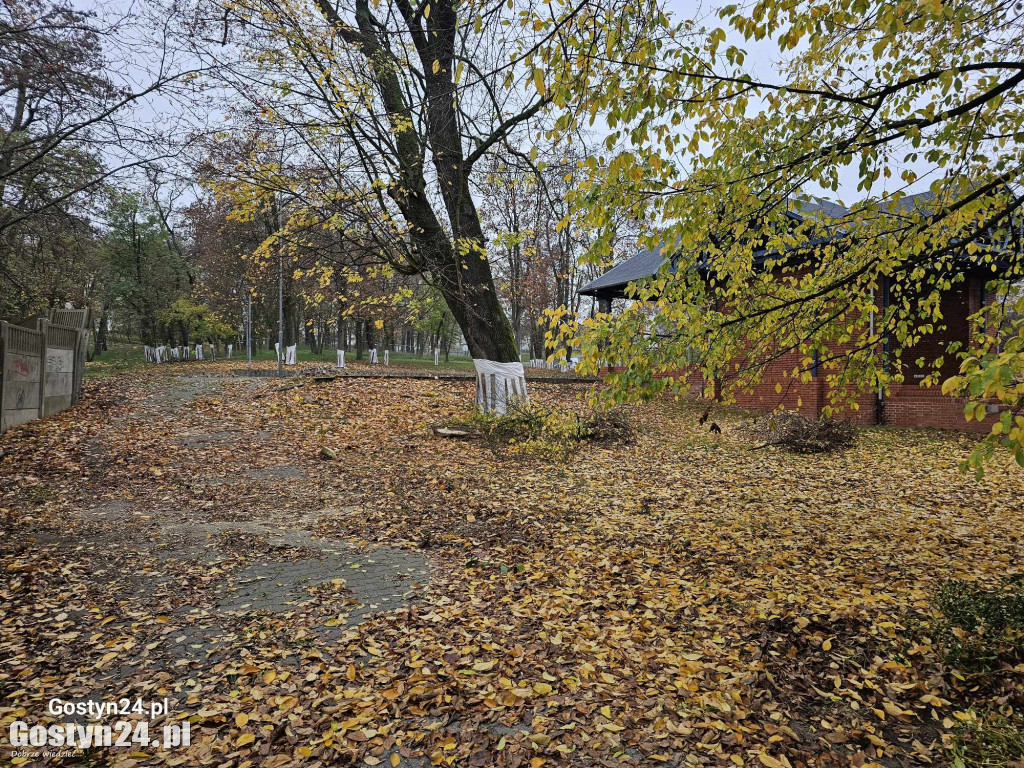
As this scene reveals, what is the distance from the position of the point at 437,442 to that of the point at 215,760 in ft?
25.3

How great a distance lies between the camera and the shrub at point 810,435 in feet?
33.6

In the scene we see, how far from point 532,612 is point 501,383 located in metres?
6.72

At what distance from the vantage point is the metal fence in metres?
9.00

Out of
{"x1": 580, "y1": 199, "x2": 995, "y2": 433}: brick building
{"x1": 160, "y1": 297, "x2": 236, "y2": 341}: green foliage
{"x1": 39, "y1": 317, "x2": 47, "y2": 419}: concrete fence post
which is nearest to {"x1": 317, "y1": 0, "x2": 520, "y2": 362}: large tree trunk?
{"x1": 580, "y1": 199, "x2": 995, "y2": 433}: brick building

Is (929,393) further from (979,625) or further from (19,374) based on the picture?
(19,374)

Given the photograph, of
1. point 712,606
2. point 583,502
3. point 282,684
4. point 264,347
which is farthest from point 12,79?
point 264,347

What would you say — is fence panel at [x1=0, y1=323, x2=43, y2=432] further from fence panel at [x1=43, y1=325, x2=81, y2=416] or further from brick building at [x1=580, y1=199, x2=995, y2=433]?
brick building at [x1=580, y1=199, x2=995, y2=433]

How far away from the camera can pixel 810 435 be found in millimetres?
10352

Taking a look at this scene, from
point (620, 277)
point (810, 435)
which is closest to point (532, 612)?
point (810, 435)

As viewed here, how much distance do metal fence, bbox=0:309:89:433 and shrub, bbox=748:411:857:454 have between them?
43.6 ft

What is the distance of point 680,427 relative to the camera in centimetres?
1298

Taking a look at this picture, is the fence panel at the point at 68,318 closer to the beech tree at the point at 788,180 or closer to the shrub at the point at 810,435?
the beech tree at the point at 788,180

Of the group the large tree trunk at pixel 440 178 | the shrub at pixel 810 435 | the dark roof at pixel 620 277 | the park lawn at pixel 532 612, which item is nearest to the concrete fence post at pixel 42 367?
the park lawn at pixel 532 612

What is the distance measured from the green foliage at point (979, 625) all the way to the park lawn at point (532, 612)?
0.04m
